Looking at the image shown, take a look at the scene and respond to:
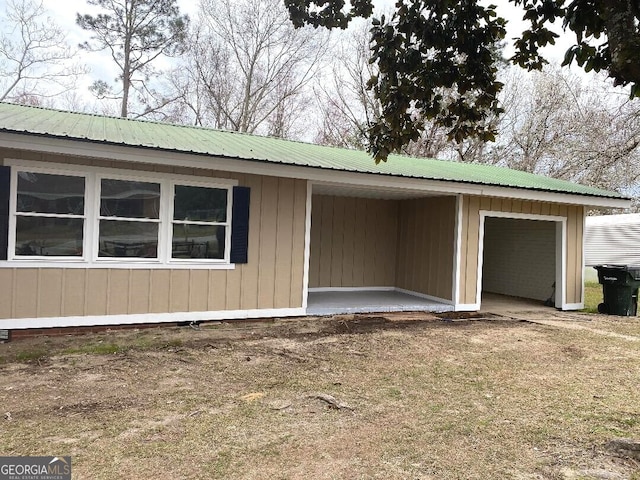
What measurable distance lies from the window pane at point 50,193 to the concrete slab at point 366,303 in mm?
3611

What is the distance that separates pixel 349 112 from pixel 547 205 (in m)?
14.5

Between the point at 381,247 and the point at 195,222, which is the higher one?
the point at 195,222

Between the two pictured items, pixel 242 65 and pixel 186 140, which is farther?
pixel 242 65

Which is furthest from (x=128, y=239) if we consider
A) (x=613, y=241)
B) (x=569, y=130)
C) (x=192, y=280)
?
(x=569, y=130)

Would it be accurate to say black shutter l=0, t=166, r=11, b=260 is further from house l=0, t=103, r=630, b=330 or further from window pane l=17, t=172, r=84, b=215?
window pane l=17, t=172, r=84, b=215

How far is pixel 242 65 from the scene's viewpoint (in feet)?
69.2

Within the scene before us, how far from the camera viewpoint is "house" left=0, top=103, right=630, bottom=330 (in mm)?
5711

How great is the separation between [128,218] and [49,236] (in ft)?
3.03

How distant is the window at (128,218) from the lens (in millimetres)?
6098

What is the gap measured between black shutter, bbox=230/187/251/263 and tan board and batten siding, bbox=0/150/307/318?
0.40 feet

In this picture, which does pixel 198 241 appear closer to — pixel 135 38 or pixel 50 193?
pixel 50 193

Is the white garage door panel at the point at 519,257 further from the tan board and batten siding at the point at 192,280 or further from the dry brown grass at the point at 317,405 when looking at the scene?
the tan board and batten siding at the point at 192,280

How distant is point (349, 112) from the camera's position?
22.5 m

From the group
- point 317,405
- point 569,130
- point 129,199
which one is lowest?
point 317,405
